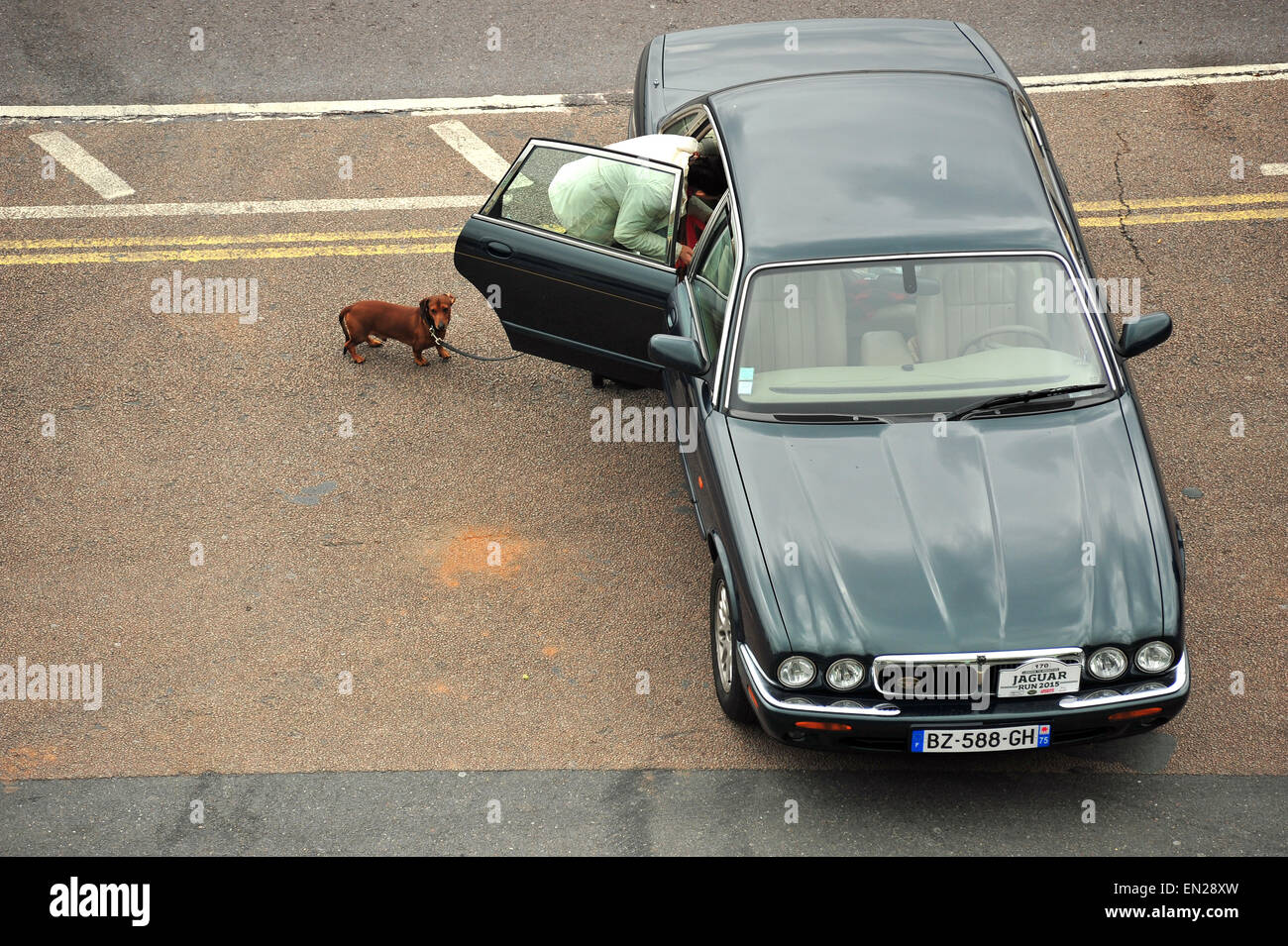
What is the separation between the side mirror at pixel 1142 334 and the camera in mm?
5945

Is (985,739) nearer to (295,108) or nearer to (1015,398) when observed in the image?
(1015,398)

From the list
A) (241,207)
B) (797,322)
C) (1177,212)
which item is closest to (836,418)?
(797,322)

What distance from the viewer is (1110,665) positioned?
16.4ft

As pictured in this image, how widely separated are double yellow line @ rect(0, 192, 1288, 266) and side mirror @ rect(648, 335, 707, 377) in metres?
3.54

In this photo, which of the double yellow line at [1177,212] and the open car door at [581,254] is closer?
the open car door at [581,254]

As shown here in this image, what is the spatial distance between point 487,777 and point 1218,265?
591cm

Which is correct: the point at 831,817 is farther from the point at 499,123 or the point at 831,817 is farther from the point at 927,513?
the point at 499,123

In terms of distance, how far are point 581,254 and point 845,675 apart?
117 inches

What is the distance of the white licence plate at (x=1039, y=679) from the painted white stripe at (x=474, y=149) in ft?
20.1

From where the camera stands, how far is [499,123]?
34.2ft

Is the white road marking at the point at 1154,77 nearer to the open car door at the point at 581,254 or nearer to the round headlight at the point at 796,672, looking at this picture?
the open car door at the point at 581,254

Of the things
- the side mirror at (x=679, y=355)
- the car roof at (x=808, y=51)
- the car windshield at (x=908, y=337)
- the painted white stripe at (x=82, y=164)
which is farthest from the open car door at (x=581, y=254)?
the painted white stripe at (x=82, y=164)

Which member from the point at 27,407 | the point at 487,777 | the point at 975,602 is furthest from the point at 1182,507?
the point at 27,407

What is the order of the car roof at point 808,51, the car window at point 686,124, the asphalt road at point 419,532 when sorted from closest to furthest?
the asphalt road at point 419,532
the car window at point 686,124
the car roof at point 808,51
